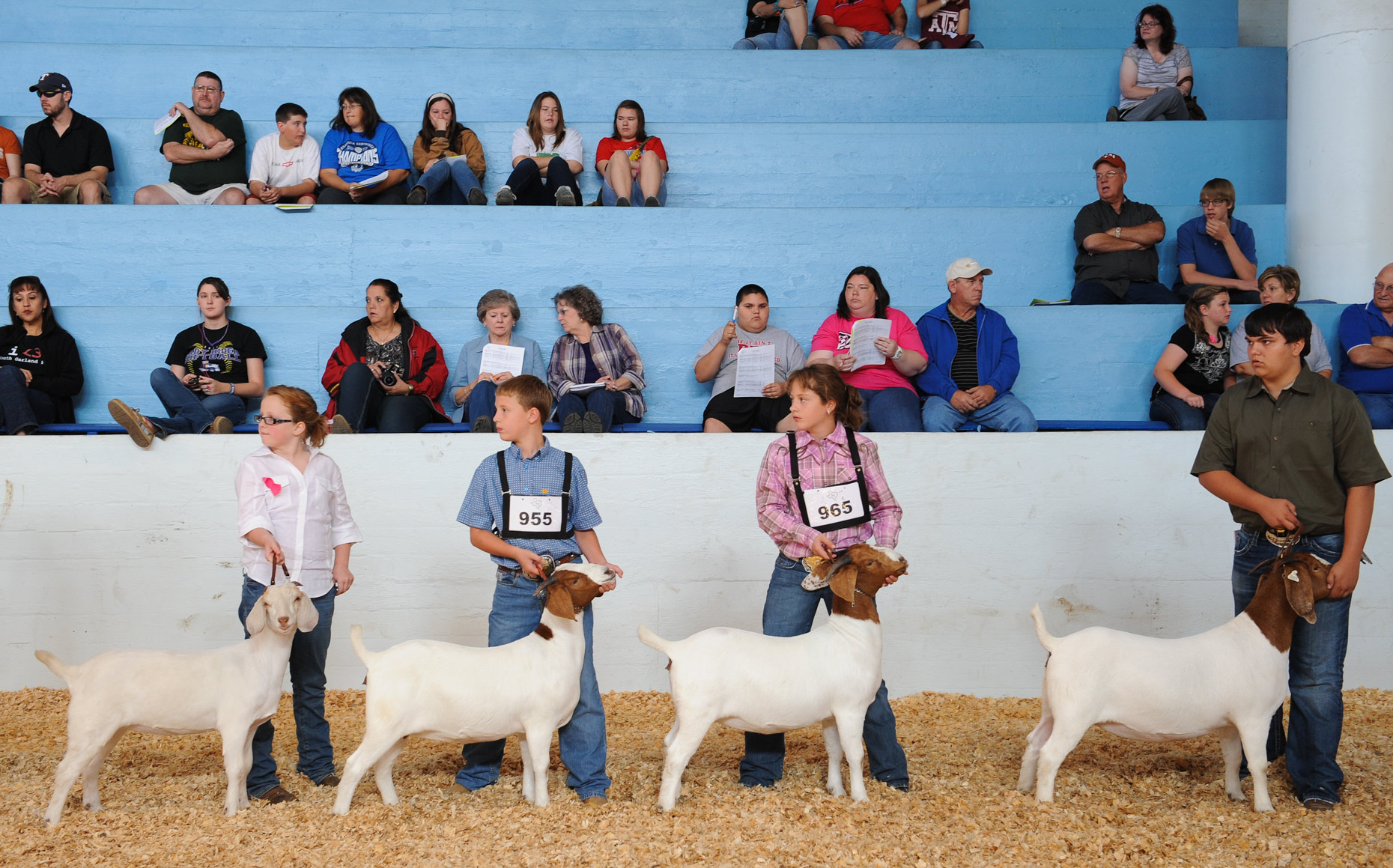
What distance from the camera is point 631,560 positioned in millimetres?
5160

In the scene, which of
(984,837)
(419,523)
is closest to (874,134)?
(419,523)

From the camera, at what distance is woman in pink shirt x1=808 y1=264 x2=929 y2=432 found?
568 centimetres

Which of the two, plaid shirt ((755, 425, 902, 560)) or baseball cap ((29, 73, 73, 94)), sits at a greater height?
baseball cap ((29, 73, 73, 94))

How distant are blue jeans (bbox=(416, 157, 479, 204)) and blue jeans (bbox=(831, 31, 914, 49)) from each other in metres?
3.22

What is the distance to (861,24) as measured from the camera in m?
8.64

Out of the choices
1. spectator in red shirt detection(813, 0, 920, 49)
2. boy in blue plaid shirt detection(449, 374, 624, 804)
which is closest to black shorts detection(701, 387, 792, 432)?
boy in blue plaid shirt detection(449, 374, 624, 804)

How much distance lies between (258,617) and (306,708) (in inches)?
22.0

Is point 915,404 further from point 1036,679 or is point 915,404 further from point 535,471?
point 535,471

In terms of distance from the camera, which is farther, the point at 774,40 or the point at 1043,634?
the point at 774,40

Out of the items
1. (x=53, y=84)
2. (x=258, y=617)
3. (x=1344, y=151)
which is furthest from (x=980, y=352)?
(x=53, y=84)

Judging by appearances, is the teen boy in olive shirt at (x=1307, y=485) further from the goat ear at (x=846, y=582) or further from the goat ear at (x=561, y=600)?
the goat ear at (x=561, y=600)

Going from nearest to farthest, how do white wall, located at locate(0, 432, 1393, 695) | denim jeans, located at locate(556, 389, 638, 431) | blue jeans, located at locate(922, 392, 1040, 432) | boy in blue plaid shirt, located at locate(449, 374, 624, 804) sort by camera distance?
boy in blue plaid shirt, located at locate(449, 374, 624, 804) → white wall, located at locate(0, 432, 1393, 695) → blue jeans, located at locate(922, 392, 1040, 432) → denim jeans, located at locate(556, 389, 638, 431)

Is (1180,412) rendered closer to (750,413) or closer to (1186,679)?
(750,413)

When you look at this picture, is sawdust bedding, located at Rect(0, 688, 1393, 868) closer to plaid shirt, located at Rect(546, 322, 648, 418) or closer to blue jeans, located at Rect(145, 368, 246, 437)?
blue jeans, located at Rect(145, 368, 246, 437)
